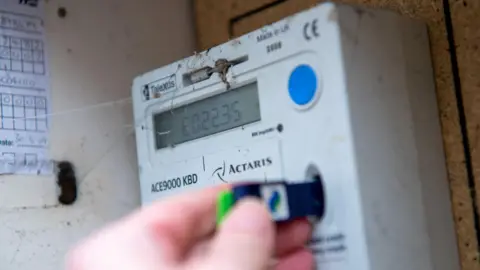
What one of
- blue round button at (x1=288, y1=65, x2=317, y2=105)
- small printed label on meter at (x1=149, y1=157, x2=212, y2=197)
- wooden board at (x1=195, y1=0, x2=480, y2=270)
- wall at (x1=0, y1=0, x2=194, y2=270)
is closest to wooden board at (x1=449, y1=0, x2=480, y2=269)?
wooden board at (x1=195, y1=0, x2=480, y2=270)

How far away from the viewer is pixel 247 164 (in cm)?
74

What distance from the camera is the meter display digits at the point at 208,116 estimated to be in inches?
29.4

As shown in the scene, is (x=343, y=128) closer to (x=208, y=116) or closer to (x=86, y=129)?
(x=208, y=116)

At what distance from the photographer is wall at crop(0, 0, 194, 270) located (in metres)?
0.80

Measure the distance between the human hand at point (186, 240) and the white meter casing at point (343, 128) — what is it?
9 cm

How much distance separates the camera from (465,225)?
0.73m

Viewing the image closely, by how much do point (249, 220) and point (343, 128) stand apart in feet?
0.50

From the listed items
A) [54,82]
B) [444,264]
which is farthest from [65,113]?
[444,264]

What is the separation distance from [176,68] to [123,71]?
0.12 m

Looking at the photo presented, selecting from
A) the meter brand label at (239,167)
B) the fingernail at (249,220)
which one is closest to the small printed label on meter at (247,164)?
the meter brand label at (239,167)

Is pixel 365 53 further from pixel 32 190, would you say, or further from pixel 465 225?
pixel 32 190

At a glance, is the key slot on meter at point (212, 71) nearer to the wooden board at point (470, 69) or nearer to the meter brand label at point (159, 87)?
the meter brand label at point (159, 87)

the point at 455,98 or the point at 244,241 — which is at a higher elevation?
the point at 455,98

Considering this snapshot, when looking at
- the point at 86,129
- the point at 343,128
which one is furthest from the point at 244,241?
the point at 86,129
